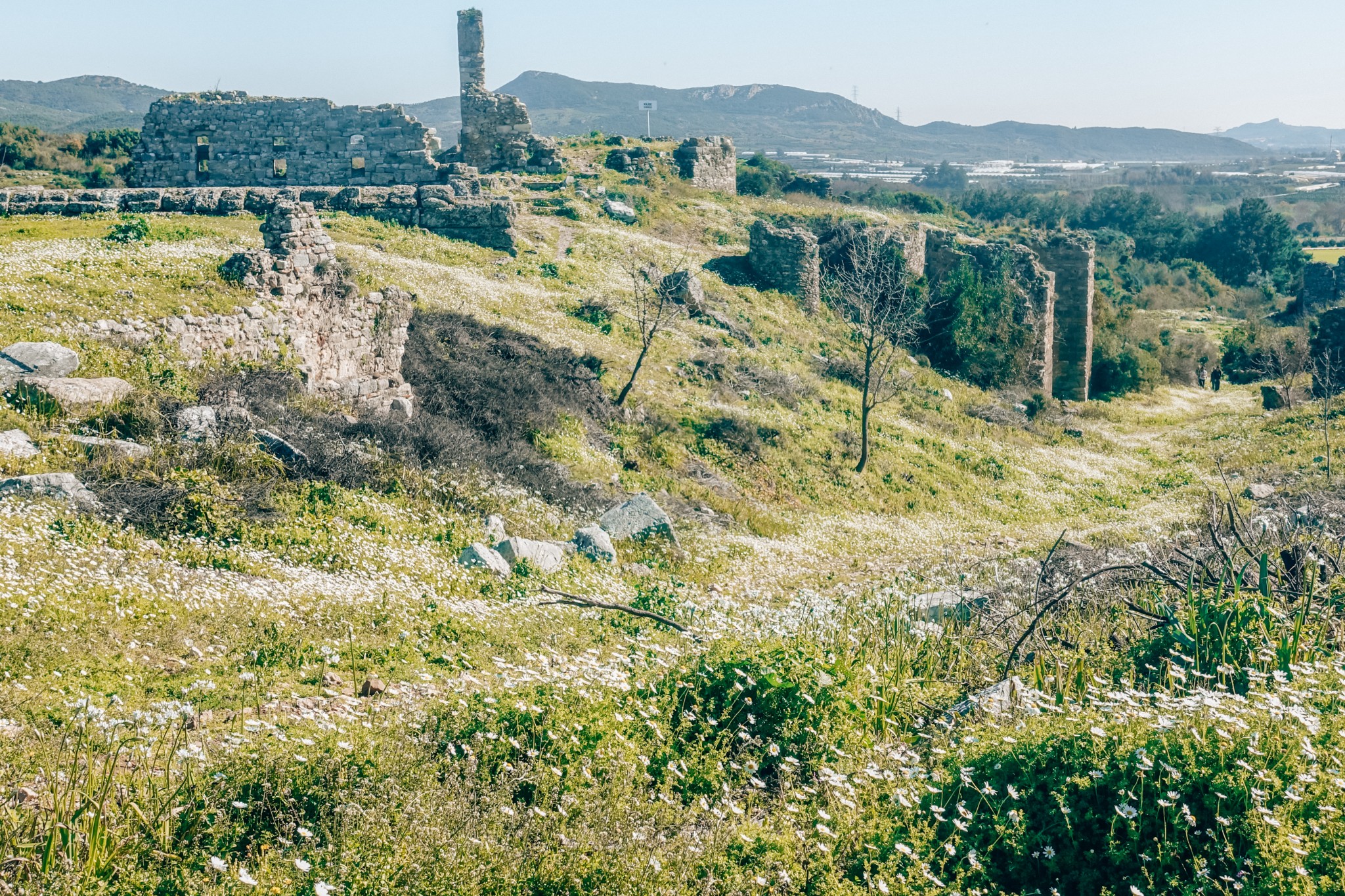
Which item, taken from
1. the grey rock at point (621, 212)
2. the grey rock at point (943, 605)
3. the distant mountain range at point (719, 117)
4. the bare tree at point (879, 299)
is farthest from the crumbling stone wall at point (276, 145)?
the distant mountain range at point (719, 117)

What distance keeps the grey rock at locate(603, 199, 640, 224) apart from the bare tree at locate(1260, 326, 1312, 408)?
19347 mm

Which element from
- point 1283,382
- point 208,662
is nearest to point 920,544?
point 208,662

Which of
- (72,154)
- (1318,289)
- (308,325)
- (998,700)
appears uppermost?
(72,154)

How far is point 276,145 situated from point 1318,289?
43725 mm

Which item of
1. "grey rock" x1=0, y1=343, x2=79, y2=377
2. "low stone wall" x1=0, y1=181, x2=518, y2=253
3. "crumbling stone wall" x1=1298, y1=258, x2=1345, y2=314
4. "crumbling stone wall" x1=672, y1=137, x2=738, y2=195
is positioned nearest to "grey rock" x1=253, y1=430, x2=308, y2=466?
"grey rock" x1=0, y1=343, x2=79, y2=377

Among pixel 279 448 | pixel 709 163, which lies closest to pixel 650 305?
pixel 279 448

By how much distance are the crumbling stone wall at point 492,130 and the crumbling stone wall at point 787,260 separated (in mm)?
10336

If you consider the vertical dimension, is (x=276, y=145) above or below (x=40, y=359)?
above

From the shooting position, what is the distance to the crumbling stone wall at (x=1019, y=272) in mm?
29391

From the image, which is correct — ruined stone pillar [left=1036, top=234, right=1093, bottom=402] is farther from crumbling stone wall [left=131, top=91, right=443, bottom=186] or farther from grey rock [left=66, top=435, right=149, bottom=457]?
grey rock [left=66, top=435, right=149, bottom=457]

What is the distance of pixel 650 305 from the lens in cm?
2216

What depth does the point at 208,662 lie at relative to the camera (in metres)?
A: 6.21

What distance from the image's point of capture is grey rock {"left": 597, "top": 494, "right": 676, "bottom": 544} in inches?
476

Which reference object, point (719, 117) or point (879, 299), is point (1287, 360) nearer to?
point (879, 299)
